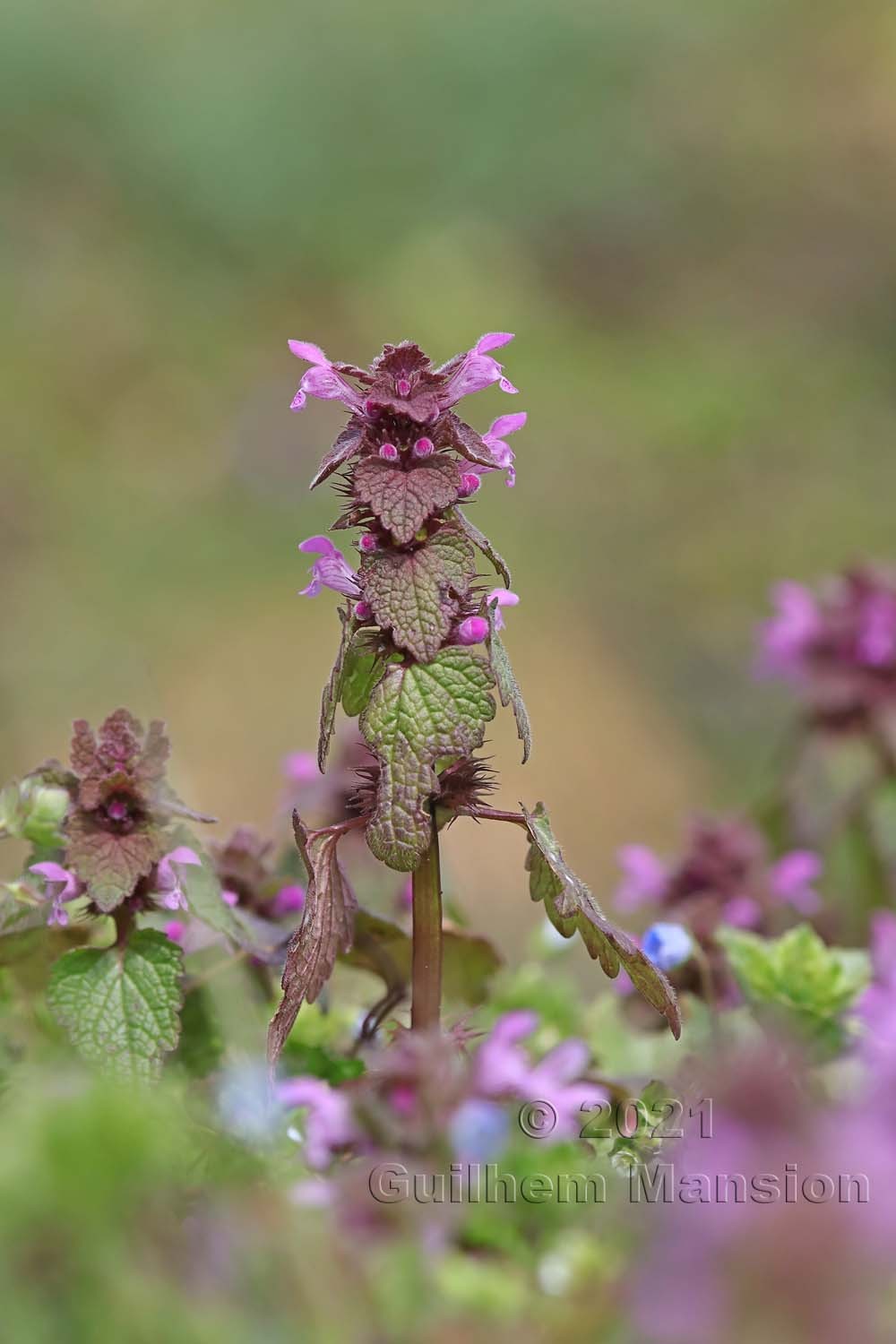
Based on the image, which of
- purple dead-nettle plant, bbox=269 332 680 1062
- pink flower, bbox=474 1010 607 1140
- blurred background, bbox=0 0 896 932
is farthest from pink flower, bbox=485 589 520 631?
blurred background, bbox=0 0 896 932

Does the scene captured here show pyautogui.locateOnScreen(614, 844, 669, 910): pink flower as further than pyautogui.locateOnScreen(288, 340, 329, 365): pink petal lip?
Yes

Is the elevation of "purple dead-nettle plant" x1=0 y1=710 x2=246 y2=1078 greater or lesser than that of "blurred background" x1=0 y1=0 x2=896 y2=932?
lesser

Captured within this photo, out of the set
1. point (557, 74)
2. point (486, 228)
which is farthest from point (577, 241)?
point (557, 74)

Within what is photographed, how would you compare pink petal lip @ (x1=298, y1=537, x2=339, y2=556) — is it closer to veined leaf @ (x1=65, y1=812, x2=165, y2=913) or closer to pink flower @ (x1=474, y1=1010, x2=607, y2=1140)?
veined leaf @ (x1=65, y1=812, x2=165, y2=913)

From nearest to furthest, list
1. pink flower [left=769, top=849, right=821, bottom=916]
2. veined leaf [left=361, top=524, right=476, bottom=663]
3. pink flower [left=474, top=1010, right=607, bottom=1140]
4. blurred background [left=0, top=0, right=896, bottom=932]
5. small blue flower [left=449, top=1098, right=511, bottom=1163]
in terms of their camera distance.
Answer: small blue flower [left=449, top=1098, right=511, bottom=1163], pink flower [left=474, top=1010, right=607, bottom=1140], veined leaf [left=361, top=524, right=476, bottom=663], pink flower [left=769, top=849, right=821, bottom=916], blurred background [left=0, top=0, right=896, bottom=932]

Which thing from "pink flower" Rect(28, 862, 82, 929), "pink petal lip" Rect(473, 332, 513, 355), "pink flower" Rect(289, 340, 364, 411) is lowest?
"pink flower" Rect(28, 862, 82, 929)

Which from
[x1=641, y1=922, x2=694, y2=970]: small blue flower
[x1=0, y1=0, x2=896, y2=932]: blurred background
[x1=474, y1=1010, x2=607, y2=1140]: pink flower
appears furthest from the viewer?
[x1=0, y1=0, x2=896, y2=932]: blurred background
